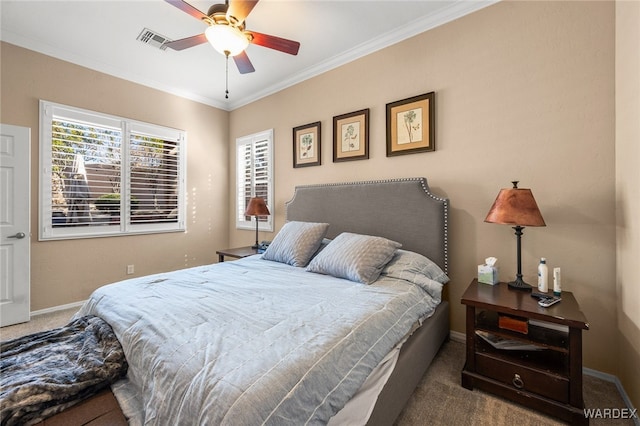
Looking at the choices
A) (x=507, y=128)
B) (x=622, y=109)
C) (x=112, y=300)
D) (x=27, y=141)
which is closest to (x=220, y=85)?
(x=27, y=141)

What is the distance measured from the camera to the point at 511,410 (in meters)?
1.59

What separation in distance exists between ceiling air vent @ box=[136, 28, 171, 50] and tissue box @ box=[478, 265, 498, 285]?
3728mm

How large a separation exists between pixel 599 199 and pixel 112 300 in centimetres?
322

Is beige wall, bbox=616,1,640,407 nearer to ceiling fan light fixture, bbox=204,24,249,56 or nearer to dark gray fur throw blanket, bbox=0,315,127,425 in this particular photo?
ceiling fan light fixture, bbox=204,24,249,56

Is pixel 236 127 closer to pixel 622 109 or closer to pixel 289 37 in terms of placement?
pixel 289 37

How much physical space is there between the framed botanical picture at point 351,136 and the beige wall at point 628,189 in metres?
1.87

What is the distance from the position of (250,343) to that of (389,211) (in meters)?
1.87

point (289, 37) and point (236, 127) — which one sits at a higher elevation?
point (289, 37)

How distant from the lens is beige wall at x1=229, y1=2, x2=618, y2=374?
1849mm

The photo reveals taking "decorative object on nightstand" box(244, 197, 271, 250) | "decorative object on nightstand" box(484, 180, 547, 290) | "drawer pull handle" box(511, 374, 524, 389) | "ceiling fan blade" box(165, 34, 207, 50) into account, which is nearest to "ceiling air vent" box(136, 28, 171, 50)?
"ceiling fan blade" box(165, 34, 207, 50)

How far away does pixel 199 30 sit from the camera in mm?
2740

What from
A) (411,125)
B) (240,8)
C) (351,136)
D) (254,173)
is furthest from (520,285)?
(254,173)

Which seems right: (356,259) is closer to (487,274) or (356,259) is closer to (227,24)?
(487,274)

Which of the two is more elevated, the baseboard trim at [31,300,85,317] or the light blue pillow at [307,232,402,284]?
the light blue pillow at [307,232,402,284]
